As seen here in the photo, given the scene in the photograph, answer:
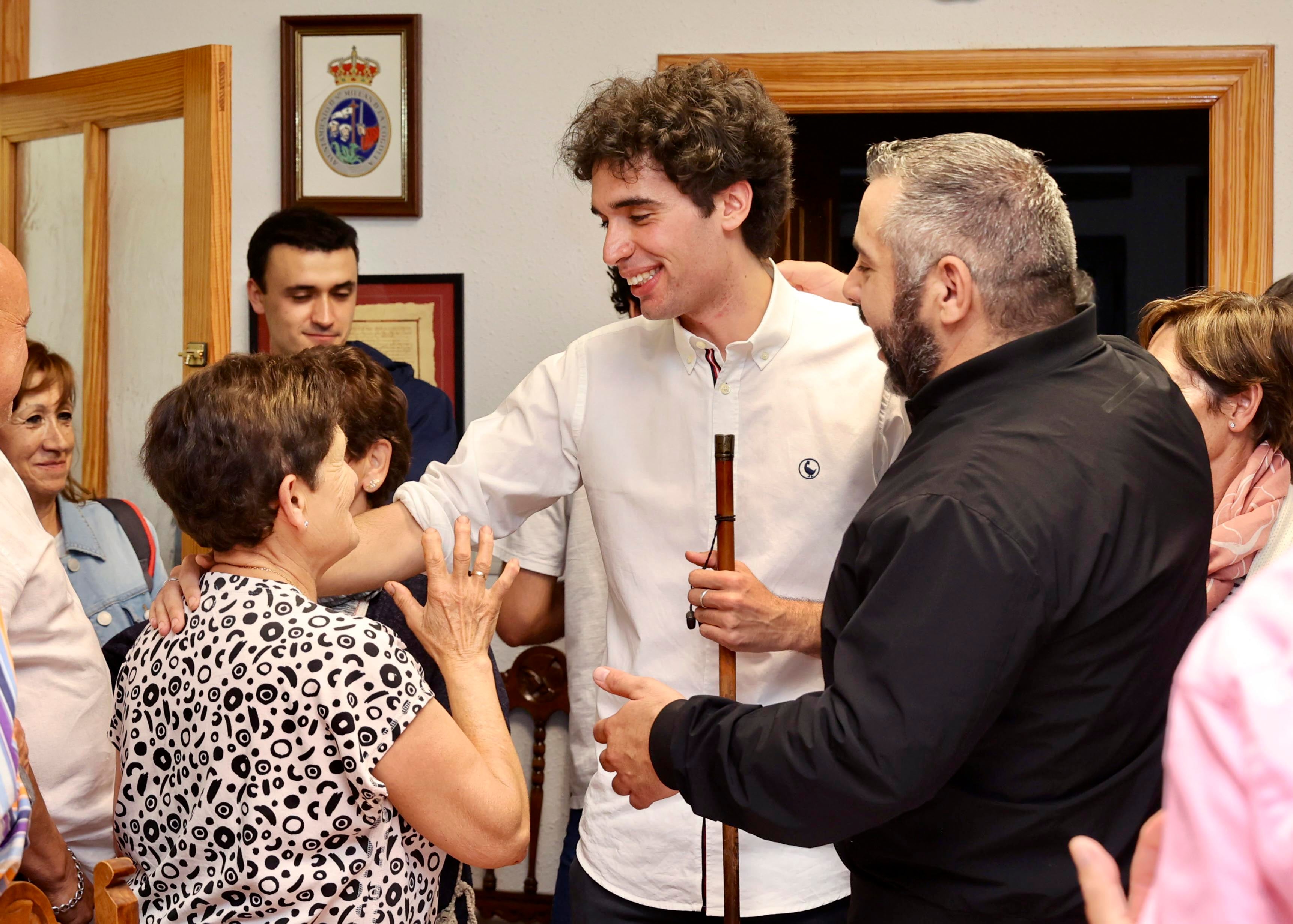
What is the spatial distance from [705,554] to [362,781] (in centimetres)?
61

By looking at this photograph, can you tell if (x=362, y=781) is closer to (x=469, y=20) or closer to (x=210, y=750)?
(x=210, y=750)

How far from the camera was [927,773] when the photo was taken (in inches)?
50.6

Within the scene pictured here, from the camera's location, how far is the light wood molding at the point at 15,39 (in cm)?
390

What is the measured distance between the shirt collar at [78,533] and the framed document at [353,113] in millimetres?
1236

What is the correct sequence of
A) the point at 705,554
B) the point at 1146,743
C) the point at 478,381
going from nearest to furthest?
the point at 1146,743 < the point at 705,554 < the point at 478,381

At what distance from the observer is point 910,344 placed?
5.03 feet

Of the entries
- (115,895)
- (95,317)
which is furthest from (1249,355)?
(95,317)

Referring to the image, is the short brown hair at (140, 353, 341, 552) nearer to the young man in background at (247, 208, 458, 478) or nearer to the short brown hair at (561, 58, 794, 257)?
the short brown hair at (561, 58, 794, 257)

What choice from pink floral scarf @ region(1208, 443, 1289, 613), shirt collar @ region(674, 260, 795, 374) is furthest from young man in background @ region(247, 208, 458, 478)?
pink floral scarf @ region(1208, 443, 1289, 613)

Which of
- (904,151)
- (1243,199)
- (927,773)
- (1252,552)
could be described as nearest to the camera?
(927,773)

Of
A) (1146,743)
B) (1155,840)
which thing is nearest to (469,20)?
(1146,743)

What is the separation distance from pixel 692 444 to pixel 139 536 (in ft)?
5.63

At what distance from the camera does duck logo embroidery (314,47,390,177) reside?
148 inches

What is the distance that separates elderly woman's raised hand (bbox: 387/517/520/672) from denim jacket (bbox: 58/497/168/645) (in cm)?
147
